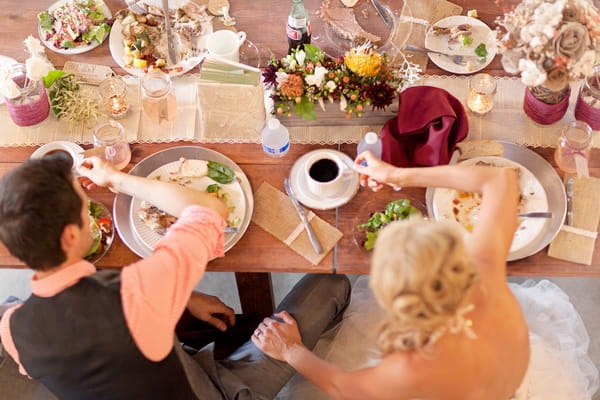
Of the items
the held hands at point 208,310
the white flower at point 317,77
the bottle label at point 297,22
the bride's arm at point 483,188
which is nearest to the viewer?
the bride's arm at point 483,188

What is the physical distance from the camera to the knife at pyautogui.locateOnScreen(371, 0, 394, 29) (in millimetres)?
2344

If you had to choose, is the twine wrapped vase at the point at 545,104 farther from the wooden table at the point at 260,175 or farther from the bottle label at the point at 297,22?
the bottle label at the point at 297,22

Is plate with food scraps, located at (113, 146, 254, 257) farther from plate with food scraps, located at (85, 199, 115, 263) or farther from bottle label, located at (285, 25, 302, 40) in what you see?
bottle label, located at (285, 25, 302, 40)

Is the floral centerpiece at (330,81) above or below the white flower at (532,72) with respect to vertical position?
below

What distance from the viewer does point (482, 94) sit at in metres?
2.19

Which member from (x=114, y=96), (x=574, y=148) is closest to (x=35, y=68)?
(x=114, y=96)

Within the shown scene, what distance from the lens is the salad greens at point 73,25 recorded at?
2352 mm

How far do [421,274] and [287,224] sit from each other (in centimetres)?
73

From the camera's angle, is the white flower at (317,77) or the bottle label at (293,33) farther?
the bottle label at (293,33)

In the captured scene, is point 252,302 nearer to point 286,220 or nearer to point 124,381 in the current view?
point 286,220

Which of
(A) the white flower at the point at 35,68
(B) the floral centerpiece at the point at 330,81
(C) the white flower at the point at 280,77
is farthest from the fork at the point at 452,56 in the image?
(A) the white flower at the point at 35,68

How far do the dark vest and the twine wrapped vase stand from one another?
4.57ft

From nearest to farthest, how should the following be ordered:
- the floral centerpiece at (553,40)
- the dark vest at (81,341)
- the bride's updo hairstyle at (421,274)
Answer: the bride's updo hairstyle at (421,274) < the dark vest at (81,341) < the floral centerpiece at (553,40)

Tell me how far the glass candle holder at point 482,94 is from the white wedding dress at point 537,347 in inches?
25.4
